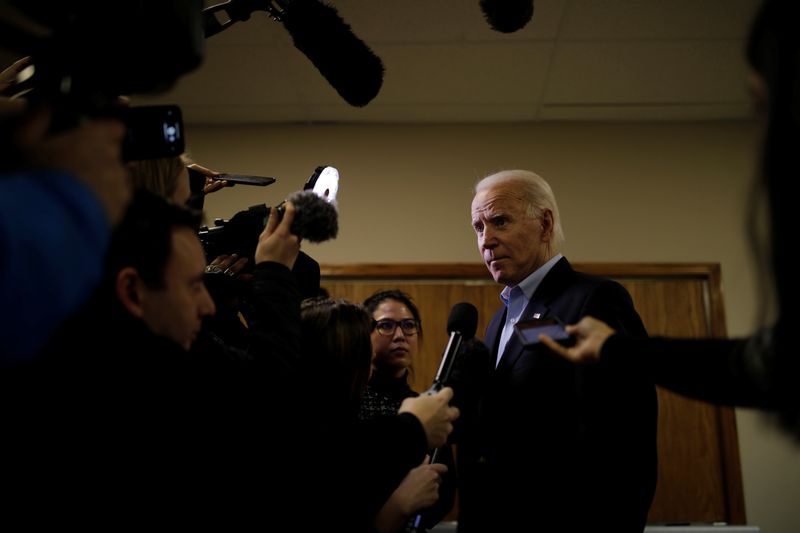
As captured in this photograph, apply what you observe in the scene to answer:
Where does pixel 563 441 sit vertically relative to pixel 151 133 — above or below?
below

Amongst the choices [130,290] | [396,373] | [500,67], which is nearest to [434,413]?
[130,290]

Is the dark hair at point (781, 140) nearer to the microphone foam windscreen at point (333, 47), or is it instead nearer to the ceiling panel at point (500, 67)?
the microphone foam windscreen at point (333, 47)

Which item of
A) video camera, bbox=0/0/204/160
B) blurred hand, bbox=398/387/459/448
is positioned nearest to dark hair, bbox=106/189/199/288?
video camera, bbox=0/0/204/160

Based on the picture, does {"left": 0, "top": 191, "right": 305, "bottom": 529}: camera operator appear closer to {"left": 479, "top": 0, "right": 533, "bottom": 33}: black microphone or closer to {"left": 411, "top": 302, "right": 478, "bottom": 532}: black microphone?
{"left": 411, "top": 302, "right": 478, "bottom": 532}: black microphone

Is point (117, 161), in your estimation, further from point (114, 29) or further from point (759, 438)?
point (759, 438)

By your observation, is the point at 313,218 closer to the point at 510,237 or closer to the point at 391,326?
the point at 510,237

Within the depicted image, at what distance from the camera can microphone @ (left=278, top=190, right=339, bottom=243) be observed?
41.0 inches

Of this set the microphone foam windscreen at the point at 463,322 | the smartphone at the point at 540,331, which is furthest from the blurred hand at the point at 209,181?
the smartphone at the point at 540,331

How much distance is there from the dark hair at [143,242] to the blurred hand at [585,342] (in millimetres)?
615

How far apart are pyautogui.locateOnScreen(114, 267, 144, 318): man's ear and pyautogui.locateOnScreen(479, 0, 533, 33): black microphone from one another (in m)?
0.81

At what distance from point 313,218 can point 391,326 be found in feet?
3.21

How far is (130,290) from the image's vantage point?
826 mm

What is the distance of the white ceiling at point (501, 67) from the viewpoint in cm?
236

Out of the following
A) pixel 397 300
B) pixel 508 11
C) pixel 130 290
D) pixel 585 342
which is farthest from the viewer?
pixel 397 300
